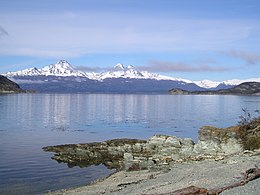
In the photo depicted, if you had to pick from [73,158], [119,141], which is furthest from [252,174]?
[119,141]

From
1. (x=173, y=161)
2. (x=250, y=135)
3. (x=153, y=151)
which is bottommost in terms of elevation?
(x=153, y=151)

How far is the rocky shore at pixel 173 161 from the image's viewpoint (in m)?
19.1

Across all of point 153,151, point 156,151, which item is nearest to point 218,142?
point 156,151

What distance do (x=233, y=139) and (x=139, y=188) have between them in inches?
642

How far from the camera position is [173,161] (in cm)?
3222

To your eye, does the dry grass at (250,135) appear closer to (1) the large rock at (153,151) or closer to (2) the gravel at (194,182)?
(1) the large rock at (153,151)

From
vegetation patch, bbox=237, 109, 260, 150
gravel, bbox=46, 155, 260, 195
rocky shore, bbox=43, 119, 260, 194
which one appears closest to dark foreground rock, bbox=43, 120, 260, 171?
rocky shore, bbox=43, 119, 260, 194

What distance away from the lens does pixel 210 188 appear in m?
16.8

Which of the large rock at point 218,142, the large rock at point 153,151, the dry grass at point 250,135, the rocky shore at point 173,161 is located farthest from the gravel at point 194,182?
the large rock at point 218,142

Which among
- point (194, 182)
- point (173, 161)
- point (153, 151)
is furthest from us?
point (153, 151)

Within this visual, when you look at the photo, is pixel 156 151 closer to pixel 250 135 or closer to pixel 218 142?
pixel 218 142

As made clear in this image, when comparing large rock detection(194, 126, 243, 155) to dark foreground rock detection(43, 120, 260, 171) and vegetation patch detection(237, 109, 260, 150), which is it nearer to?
dark foreground rock detection(43, 120, 260, 171)

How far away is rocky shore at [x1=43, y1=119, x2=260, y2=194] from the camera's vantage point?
19094mm

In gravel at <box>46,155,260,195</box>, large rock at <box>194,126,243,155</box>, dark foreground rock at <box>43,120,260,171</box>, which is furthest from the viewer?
large rock at <box>194,126,243,155</box>
